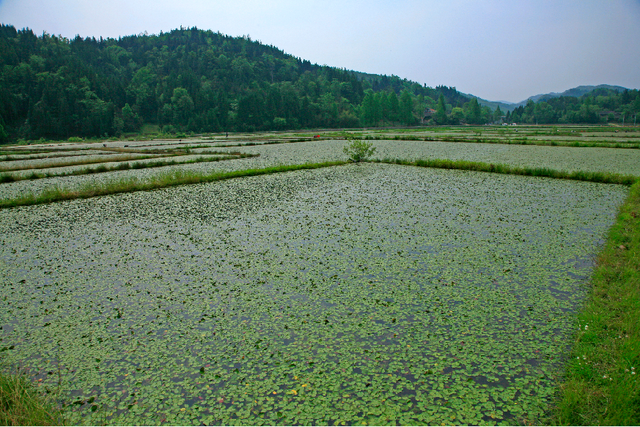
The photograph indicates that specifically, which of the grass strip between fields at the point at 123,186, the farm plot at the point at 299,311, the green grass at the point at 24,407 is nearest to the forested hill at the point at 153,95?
the grass strip between fields at the point at 123,186

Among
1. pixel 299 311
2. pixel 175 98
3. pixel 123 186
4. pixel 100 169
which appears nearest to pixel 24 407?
pixel 299 311

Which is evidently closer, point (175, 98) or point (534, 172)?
point (534, 172)

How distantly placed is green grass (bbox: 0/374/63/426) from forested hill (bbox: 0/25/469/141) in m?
67.7

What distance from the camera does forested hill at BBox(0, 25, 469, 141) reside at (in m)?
68.5

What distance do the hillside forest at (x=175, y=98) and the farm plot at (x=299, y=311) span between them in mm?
65589

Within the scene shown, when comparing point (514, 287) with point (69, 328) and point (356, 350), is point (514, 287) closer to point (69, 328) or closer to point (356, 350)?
point (356, 350)

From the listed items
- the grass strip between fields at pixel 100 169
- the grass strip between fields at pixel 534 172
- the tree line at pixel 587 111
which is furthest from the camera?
the tree line at pixel 587 111

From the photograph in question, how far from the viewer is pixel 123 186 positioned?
1402 cm

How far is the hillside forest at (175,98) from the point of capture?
69.0 meters

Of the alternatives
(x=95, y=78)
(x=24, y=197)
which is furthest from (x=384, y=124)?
(x=24, y=197)

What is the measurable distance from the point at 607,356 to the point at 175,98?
311 ft

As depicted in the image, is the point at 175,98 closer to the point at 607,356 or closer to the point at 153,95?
the point at 153,95

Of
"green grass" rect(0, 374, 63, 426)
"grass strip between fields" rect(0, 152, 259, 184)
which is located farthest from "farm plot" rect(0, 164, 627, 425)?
"grass strip between fields" rect(0, 152, 259, 184)

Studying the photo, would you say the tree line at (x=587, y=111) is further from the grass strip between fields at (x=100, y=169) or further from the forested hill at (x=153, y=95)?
the grass strip between fields at (x=100, y=169)
